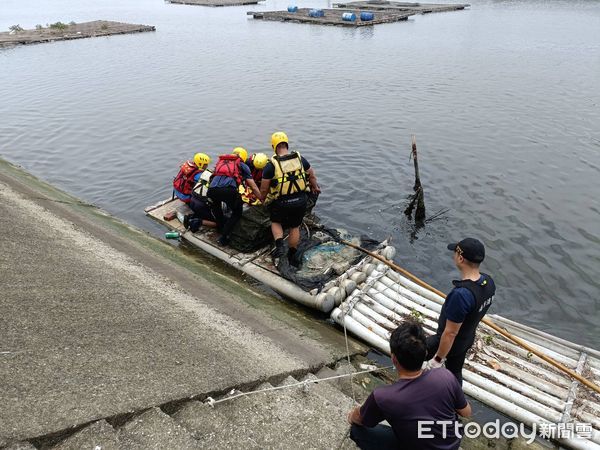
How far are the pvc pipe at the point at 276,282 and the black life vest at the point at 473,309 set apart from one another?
3.46 meters

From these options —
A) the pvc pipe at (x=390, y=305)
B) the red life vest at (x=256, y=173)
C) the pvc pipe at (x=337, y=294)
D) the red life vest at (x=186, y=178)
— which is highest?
the red life vest at (x=256, y=173)

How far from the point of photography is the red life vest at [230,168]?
975 cm

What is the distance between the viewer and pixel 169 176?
683 inches

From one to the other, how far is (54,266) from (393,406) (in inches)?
244

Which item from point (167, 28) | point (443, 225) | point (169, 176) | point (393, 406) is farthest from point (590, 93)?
point (167, 28)

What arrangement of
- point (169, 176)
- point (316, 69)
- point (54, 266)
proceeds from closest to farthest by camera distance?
point (54, 266) → point (169, 176) → point (316, 69)

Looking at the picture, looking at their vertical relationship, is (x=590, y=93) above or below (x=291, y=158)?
below

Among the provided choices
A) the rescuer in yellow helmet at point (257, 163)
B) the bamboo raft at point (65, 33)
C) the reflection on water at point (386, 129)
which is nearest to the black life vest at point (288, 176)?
the rescuer in yellow helmet at point (257, 163)

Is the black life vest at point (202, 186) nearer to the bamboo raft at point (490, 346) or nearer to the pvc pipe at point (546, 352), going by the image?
the bamboo raft at point (490, 346)

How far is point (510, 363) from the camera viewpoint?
7039 mm

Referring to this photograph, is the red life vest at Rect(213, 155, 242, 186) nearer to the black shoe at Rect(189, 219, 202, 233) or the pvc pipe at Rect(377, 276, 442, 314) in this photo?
the black shoe at Rect(189, 219, 202, 233)

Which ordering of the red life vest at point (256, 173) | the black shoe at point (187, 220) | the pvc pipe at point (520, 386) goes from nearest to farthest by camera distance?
the pvc pipe at point (520, 386) < the red life vest at point (256, 173) < the black shoe at point (187, 220)

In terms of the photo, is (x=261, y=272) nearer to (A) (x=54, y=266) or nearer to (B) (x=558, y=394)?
(A) (x=54, y=266)

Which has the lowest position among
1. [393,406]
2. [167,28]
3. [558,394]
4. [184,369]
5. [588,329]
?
[588,329]
